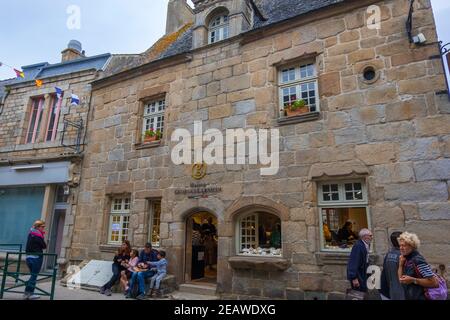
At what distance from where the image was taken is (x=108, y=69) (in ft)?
33.1

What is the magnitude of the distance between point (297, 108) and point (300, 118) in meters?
0.27

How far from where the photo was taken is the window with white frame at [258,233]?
20.5ft

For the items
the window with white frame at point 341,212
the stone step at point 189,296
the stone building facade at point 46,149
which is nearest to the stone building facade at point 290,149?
the window with white frame at point 341,212

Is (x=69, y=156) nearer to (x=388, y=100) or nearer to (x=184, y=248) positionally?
(x=184, y=248)

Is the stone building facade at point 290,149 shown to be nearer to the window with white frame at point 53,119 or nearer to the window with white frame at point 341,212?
the window with white frame at point 341,212

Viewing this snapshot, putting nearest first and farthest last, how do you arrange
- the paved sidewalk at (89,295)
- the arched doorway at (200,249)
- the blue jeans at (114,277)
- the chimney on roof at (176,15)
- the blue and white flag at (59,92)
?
the paved sidewalk at (89,295) → the blue jeans at (114,277) → the arched doorway at (200,249) → the blue and white flag at (59,92) → the chimney on roof at (176,15)

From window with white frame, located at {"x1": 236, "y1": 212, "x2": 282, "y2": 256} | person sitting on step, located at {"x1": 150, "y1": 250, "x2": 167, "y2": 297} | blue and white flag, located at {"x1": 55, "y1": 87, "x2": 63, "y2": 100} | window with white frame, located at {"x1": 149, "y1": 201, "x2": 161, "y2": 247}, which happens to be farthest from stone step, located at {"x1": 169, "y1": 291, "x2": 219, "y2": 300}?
blue and white flag, located at {"x1": 55, "y1": 87, "x2": 63, "y2": 100}

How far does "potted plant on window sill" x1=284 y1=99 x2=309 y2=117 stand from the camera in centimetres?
618

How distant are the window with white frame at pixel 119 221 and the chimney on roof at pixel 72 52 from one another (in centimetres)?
691

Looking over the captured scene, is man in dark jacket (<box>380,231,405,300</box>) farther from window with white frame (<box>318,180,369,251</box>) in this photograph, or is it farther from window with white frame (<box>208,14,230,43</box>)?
window with white frame (<box>208,14,230,43</box>)

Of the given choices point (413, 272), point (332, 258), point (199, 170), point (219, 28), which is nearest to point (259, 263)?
Result: point (332, 258)

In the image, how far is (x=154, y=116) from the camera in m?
8.46

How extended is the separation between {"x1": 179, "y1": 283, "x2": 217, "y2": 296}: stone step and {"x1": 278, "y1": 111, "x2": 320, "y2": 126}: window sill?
3.75 meters
